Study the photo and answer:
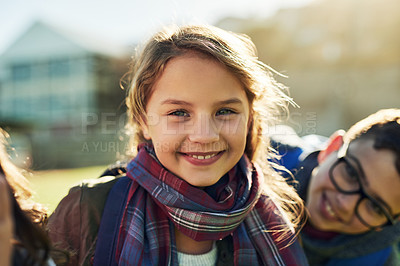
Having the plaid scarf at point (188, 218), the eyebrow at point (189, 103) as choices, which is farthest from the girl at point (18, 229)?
the eyebrow at point (189, 103)

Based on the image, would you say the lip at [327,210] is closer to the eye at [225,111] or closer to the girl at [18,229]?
the eye at [225,111]

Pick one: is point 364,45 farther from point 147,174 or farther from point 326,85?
point 147,174

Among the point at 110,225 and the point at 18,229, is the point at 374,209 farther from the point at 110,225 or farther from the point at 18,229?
the point at 18,229

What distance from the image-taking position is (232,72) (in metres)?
1.86

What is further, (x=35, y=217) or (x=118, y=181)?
(x=118, y=181)

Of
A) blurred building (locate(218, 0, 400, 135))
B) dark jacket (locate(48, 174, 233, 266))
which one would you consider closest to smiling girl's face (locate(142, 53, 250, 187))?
dark jacket (locate(48, 174, 233, 266))

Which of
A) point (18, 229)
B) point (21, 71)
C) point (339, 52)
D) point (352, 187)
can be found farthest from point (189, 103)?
point (21, 71)

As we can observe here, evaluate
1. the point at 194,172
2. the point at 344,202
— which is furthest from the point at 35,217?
the point at 344,202

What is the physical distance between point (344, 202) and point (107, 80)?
81.5ft

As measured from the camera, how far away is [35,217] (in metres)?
1.62

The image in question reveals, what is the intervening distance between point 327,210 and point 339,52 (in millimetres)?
26025

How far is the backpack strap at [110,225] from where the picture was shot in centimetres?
167

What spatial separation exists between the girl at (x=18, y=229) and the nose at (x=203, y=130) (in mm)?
833

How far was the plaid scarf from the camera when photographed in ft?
5.75
